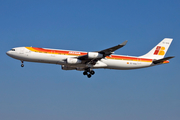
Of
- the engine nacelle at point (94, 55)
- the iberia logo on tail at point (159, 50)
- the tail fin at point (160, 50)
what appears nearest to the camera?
the engine nacelle at point (94, 55)

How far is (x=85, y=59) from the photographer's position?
47750 mm

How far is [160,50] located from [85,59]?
18682mm

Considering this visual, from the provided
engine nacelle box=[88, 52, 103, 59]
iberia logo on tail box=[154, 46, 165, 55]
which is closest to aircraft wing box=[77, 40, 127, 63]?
engine nacelle box=[88, 52, 103, 59]

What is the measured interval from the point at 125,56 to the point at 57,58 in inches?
542

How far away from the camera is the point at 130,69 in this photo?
53.3m

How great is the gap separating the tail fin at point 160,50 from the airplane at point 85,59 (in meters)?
1.66

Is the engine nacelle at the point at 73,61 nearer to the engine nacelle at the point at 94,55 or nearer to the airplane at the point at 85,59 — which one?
the airplane at the point at 85,59

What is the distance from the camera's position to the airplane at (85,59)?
4650cm

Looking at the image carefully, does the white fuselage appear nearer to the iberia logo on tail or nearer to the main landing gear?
the main landing gear

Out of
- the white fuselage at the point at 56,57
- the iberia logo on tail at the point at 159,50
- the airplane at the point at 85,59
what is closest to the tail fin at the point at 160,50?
the iberia logo on tail at the point at 159,50

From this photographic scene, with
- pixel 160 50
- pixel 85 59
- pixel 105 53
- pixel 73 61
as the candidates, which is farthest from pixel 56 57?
pixel 160 50

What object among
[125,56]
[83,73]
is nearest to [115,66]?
[125,56]

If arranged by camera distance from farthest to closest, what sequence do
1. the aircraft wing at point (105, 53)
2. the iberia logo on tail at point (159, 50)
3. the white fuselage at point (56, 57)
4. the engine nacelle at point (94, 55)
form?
the iberia logo on tail at point (159, 50), the white fuselage at point (56, 57), the engine nacelle at point (94, 55), the aircraft wing at point (105, 53)

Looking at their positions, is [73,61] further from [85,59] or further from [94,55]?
[94,55]
